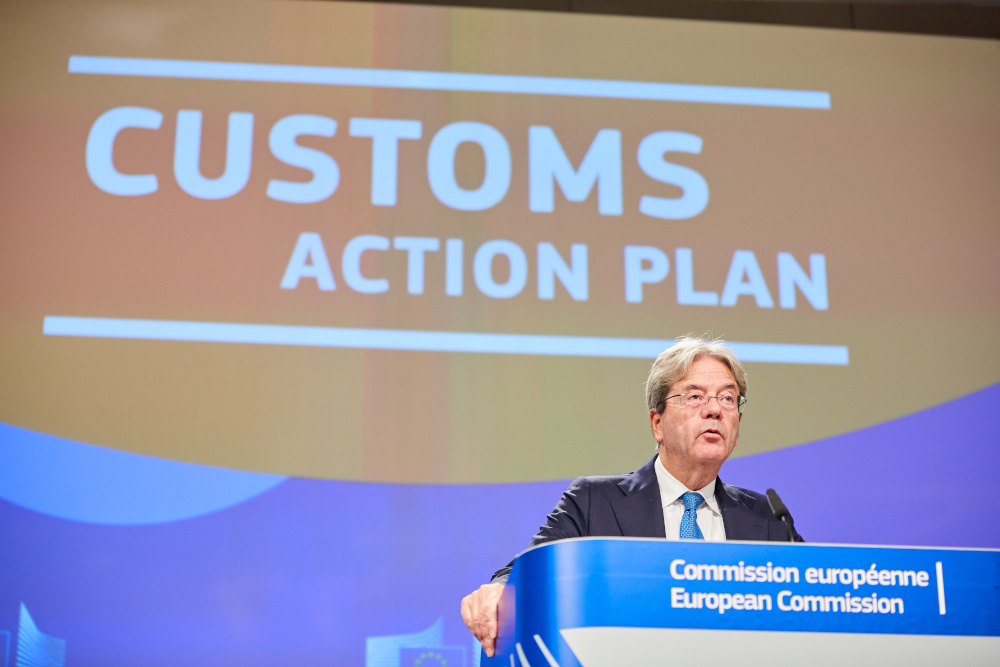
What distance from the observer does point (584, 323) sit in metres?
3.51

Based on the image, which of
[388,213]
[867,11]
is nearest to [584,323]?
[388,213]

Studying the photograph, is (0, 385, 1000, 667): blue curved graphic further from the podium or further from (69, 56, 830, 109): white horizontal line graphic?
the podium

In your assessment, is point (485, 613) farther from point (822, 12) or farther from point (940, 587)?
point (822, 12)

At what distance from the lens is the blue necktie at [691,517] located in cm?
210

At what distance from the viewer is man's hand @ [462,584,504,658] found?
1.68 metres

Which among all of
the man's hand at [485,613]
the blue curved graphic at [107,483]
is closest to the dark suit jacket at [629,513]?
→ the man's hand at [485,613]

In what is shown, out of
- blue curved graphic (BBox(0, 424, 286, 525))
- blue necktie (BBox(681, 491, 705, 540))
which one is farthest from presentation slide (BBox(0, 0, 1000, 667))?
blue necktie (BBox(681, 491, 705, 540))

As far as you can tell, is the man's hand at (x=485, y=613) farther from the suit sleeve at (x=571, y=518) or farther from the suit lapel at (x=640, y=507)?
the suit lapel at (x=640, y=507)

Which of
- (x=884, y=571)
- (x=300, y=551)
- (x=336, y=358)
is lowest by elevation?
(x=884, y=571)

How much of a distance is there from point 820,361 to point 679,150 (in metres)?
0.89

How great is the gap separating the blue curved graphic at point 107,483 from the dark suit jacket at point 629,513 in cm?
144

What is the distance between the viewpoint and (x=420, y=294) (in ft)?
11.4

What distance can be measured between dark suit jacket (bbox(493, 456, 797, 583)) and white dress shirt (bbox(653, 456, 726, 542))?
0.6 inches

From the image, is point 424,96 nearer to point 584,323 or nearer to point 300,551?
point 584,323
